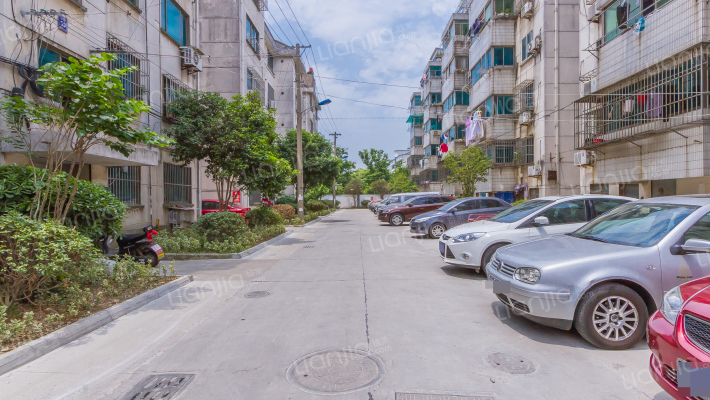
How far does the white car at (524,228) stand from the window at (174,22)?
45.6ft

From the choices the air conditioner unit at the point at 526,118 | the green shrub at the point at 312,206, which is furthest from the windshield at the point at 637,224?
the green shrub at the point at 312,206

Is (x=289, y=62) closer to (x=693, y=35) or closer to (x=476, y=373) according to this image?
(x=693, y=35)

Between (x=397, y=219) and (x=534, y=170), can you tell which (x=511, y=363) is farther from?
(x=534, y=170)

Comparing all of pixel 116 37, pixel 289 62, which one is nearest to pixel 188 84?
pixel 116 37

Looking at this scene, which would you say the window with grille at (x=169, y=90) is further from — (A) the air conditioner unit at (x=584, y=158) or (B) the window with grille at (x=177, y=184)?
(A) the air conditioner unit at (x=584, y=158)

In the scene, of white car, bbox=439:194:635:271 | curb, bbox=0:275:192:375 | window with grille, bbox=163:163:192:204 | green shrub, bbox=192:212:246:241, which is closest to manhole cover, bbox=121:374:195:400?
curb, bbox=0:275:192:375

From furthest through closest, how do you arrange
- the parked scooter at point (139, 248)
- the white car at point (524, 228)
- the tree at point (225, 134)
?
the tree at point (225, 134) < the parked scooter at point (139, 248) < the white car at point (524, 228)

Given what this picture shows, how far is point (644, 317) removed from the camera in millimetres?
4527

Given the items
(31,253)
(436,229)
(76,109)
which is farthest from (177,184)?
(31,253)

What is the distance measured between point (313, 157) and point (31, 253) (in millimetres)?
23982

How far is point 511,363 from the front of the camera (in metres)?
4.19

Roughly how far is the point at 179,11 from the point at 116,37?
16.8ft

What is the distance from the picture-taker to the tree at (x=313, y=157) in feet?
94.0

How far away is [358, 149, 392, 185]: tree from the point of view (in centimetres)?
7112
